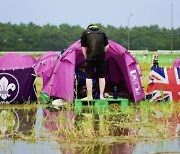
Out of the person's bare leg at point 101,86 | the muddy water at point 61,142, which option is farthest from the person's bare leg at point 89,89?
the muddy water at point 61,142

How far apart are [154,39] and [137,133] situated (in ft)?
308

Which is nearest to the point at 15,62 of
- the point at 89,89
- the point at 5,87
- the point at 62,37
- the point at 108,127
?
the point at 5,87

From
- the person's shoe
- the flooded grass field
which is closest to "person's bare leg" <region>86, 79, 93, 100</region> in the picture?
the flooded grass field

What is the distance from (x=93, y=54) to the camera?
37.1 ft

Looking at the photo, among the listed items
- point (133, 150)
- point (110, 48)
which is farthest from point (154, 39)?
point (133, 150)

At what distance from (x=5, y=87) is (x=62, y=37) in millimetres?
89640

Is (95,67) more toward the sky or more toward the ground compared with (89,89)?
more toward the sky

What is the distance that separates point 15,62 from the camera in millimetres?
13023

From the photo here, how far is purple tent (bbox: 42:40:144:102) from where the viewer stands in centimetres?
1181

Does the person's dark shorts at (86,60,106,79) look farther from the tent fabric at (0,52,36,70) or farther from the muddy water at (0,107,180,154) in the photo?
the muddy water at (0,107,180,154)

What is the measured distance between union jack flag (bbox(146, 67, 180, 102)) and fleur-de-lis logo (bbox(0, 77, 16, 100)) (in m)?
3.26

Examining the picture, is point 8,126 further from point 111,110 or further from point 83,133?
point 111,110

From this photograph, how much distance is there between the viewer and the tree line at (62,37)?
301ft

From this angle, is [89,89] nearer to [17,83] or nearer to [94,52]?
[94,52]
